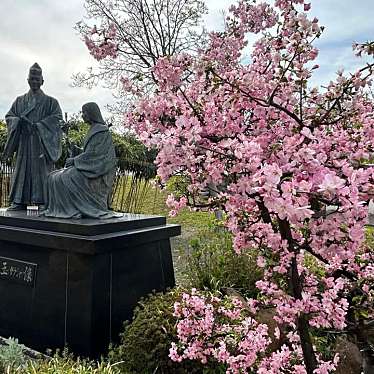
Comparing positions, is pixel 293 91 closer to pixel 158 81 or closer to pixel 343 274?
pixel 158 81

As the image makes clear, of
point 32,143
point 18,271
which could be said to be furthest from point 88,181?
point 32,143

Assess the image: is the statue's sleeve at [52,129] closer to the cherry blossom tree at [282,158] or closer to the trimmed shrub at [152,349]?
the trimmed shrub at [152,349]

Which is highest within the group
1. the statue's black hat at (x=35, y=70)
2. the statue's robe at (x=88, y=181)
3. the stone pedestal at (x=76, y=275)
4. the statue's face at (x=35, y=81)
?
the statue's black hat at (x=35, y=70)

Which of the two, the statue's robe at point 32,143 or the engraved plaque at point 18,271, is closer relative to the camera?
the engraved plaque at point 18,271

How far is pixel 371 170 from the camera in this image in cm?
137

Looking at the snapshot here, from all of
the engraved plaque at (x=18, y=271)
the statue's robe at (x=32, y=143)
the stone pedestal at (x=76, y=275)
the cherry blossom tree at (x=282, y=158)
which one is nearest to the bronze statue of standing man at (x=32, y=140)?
the statue's robe at (x=32, y=143)

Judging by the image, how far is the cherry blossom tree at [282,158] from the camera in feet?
4.79

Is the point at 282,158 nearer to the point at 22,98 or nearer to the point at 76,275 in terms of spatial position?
the point at 76,275

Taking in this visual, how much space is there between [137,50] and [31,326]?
9.90 meters

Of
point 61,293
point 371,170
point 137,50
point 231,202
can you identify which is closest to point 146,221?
point 61,293

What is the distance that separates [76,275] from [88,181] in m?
0.93

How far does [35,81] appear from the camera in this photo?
4684mm

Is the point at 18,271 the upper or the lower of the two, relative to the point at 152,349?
upper

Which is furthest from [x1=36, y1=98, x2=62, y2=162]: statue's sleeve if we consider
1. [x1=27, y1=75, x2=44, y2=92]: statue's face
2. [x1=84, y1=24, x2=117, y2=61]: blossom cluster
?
[x1=84, y1=24, x2=117, y2=61]: blossom cluster
